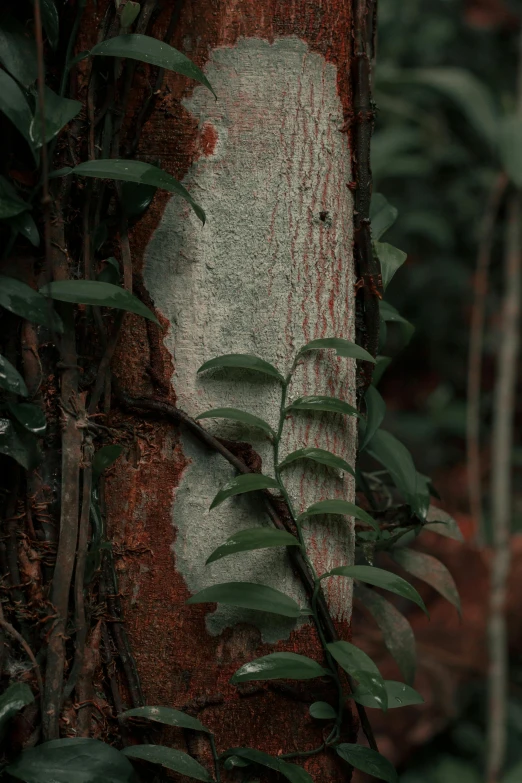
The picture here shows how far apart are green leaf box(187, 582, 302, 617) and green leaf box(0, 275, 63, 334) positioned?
0.83ft

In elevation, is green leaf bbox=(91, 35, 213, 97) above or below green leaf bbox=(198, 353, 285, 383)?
above

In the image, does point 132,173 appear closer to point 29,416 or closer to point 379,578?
point 29,416

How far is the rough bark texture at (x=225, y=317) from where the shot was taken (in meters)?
0.66

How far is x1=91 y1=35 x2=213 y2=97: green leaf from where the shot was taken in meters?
0.62

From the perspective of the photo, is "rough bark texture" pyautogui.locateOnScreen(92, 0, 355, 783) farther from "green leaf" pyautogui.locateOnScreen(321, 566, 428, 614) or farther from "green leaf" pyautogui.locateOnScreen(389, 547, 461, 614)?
"green leaf" pyautogui.locateOnScreen(389, 547, 461, 614)

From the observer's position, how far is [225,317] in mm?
679

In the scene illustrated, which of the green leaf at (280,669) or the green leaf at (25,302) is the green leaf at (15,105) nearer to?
the green leaf at (25,302)

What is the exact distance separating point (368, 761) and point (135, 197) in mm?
546

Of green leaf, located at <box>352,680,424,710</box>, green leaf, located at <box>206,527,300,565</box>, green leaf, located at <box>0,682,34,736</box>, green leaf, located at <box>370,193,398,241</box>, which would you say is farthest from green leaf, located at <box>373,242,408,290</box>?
green leaf, located at <box>0,682,34,736</box>

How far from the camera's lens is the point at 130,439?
26.8 inches

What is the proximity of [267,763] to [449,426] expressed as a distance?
93.6 inches

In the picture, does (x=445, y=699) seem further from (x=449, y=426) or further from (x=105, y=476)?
(x=105, y=476)

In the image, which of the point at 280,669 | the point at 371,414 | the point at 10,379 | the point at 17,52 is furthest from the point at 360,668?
the point at 17,52

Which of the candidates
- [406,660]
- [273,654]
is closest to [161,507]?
[273,654]
